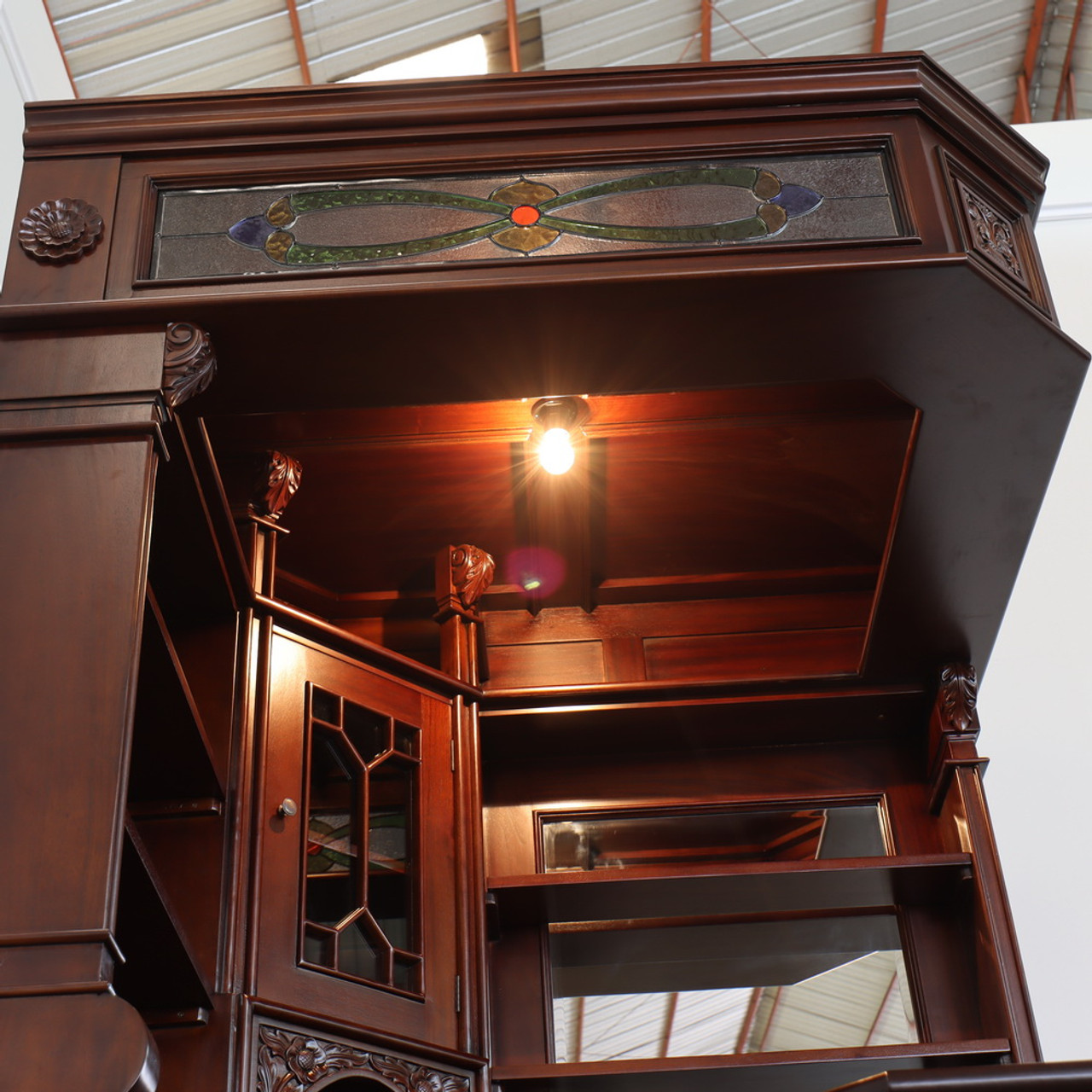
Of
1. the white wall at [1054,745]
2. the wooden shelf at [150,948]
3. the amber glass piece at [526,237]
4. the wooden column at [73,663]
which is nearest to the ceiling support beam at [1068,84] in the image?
the white wall at [1054,745]

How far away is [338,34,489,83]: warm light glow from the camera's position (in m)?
5.10

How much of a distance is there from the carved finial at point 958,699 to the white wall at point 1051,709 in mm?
602

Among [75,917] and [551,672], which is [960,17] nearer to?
[551,672]

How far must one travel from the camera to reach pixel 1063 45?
5.96 meters

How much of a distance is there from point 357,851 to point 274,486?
2.10 ft

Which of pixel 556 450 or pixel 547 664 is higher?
pixel 556 450

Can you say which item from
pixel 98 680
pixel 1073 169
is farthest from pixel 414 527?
pixel 1073 169

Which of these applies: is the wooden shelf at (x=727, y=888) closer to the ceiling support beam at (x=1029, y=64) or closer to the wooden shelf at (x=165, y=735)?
the wooden shelf at (x=165, y=735)

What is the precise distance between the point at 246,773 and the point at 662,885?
2.82 ft

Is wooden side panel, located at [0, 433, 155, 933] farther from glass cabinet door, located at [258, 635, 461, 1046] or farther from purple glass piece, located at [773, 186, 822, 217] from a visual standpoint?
purple glass piece, located at [773, 186, 822, 217]

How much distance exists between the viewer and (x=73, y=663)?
1476mm

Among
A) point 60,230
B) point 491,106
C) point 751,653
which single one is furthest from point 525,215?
point 751,653

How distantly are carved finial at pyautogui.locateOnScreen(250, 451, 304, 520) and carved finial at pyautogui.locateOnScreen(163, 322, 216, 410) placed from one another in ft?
1.94

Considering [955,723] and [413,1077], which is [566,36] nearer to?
[955,723]
